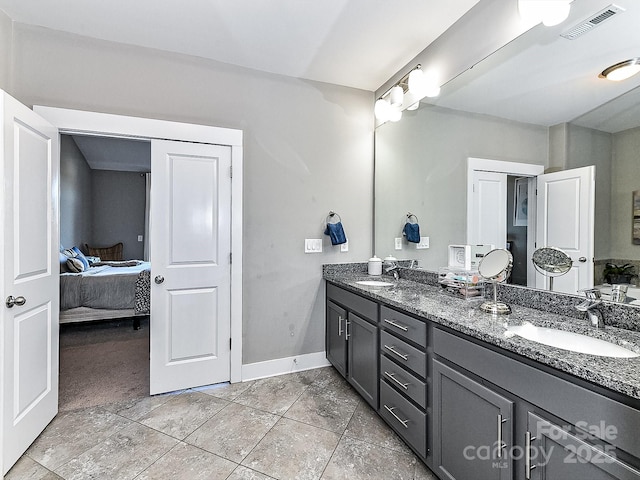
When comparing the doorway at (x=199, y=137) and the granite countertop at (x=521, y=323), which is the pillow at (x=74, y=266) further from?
the granite countertop at (x=521, y=323)

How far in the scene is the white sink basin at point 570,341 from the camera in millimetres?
1133

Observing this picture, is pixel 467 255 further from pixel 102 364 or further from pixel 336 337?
pixel 102 364

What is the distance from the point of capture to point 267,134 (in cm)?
275

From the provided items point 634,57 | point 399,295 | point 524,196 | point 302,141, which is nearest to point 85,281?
point 302,141

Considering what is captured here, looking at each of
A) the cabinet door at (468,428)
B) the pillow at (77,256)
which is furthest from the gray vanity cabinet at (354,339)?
the pillow at (77,256)

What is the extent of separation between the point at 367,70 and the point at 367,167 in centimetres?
82

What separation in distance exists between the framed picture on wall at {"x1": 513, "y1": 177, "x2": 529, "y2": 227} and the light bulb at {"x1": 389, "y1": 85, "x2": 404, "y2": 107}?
1215 millimetres

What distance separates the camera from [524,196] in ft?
5.88

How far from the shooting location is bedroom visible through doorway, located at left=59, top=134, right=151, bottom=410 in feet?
8.98

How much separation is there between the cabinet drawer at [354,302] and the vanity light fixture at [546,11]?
1.69m

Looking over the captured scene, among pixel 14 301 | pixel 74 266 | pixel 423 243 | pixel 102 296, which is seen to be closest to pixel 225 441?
pixel 14 301

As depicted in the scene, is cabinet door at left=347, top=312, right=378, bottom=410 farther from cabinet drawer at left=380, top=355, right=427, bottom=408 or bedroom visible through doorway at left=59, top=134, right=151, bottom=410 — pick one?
bedroom visible through doorway at left=59, top=134, right=151, bottom=410

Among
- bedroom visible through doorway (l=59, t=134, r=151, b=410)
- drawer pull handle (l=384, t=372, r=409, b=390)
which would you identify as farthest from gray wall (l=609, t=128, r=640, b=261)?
bedroom visible through doorway (l=59, t=134, r=151, b=410)

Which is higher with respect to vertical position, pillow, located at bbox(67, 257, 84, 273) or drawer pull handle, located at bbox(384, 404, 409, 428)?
pillow, located at bbox(67, 257, 84, 273)
